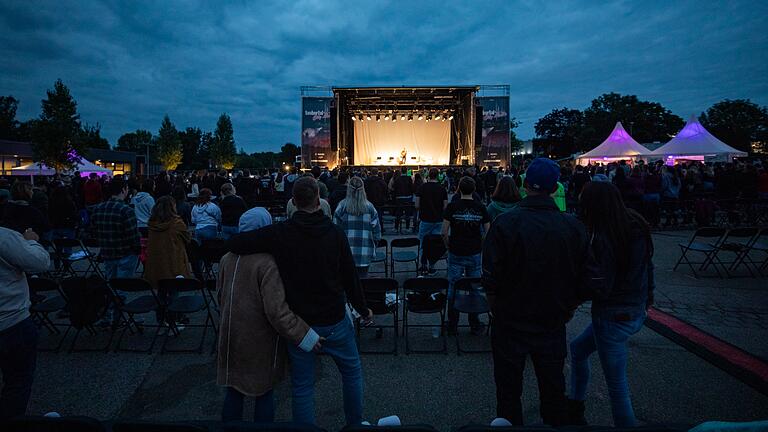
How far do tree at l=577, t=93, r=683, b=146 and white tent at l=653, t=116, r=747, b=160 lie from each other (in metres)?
36.4

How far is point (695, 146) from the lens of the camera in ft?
55.3

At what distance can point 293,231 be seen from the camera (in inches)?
80.4

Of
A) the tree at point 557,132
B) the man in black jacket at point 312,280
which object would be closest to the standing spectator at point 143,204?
the man in black jacket at point 312,280

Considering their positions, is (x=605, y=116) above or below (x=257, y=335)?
above

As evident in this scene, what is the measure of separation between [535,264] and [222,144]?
6770 centimetres

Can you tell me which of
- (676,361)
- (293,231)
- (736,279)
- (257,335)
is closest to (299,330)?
(257,335)

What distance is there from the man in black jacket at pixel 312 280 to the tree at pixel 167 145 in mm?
62395

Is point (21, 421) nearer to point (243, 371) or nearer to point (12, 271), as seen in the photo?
point (243, 371)

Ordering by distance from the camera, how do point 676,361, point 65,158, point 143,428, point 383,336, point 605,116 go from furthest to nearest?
point 605,116 → point 65,158 → point 383,336 → point 676,361 → point 143,428

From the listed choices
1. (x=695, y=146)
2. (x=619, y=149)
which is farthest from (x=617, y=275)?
(x=619, y=149)

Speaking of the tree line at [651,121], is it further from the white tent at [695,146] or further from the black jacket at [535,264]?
the black jacket at [535,264]

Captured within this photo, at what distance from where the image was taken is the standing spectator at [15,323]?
2258 mm

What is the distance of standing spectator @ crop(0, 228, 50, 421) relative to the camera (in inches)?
88.9

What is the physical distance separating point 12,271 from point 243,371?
157cm
